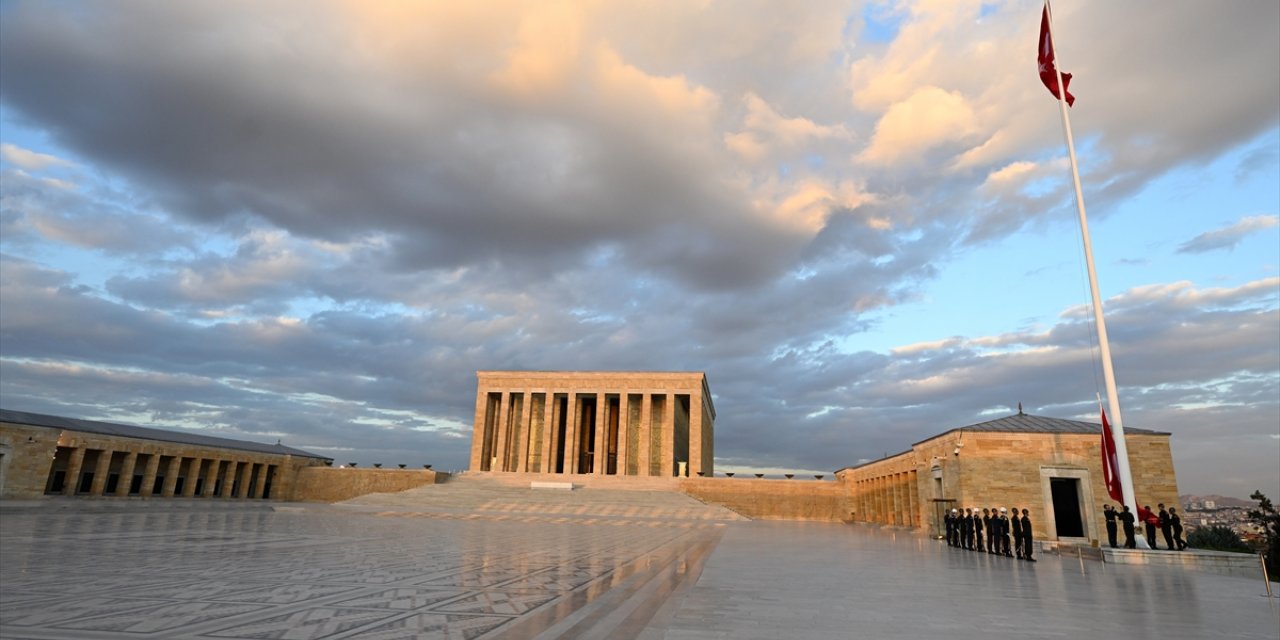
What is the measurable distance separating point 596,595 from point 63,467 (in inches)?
1640

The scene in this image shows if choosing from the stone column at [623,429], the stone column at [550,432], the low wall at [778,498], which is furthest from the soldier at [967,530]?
the stone column at [550,432]

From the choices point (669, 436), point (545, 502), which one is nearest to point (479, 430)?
point (669, 436)

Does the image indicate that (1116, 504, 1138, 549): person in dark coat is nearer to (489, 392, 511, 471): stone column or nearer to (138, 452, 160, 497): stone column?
(489, 392, 511, 471): stone column

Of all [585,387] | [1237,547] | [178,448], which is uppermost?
[585,387]

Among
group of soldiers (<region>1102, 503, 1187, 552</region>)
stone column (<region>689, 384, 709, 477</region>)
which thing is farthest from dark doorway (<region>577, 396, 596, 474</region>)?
group of soldiers (<region>1102, 503, 1187, 552</region>)

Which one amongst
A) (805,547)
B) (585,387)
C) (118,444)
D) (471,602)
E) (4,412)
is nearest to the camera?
(471,602)

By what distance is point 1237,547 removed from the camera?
26797 millimetres

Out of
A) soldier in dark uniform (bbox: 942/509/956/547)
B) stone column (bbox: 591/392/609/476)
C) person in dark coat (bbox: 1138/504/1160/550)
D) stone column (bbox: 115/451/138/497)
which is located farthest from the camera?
stone column (bbox: 591/392/609/476)

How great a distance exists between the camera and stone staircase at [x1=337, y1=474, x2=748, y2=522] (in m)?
31.2

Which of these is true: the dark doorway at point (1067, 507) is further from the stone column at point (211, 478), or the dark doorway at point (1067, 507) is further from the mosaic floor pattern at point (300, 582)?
the stone column at point (211, 478)

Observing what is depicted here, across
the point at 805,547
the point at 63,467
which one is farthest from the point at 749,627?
the point at 63,467

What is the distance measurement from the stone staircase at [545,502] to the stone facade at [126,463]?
13.2 m

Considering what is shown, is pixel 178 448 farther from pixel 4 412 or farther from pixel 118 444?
pixel 4 412

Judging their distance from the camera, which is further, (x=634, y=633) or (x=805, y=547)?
(x=805, y=547)
